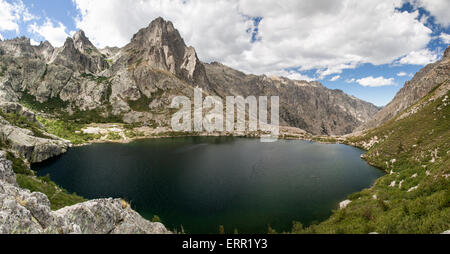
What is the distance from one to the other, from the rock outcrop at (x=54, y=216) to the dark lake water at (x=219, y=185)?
1643 cm

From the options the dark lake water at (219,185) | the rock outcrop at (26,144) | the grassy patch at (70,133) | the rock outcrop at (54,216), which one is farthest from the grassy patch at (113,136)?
the rock outcrop at (54,216)

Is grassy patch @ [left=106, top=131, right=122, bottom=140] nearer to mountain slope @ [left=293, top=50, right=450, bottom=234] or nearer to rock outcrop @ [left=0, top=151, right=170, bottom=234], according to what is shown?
rock outcrop @ [left=0, top=151, right=170, bottom=234]

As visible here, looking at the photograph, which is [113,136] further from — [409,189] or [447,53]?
[447,53]

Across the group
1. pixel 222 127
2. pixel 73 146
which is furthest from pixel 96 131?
pixel 222 127

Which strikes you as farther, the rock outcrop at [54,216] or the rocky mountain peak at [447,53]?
the rocky mountain peak at [447,53]

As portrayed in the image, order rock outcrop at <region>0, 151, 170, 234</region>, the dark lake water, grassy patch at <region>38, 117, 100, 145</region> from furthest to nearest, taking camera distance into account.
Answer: grassy patch at <region>38, 117, 100, 145</region> → the dark lake water → rock outcrop at <region>0, 151, 170, 234</region>

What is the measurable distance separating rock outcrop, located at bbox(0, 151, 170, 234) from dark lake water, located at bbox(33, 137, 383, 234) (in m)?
16.4

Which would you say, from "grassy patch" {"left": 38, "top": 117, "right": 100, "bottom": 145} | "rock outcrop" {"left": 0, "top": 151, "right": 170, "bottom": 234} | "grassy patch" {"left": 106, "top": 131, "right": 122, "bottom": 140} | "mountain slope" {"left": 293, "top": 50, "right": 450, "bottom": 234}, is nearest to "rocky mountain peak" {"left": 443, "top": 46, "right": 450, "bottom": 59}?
"mountain slope" {"left": 293, "top": 50, "right": 450, "bottom": 234}

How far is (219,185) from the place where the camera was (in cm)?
5388

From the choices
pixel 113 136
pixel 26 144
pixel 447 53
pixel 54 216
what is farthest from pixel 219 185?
pixel 447 53

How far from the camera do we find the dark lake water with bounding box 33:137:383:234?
38062mm

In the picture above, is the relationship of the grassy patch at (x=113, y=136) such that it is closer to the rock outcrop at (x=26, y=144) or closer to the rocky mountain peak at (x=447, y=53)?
the rock outcrop at (x=26, y=144)

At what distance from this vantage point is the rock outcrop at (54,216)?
37.2ft

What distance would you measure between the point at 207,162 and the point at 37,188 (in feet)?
178
